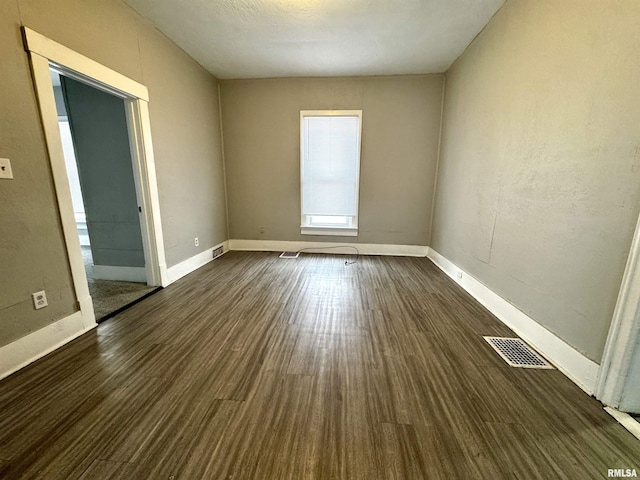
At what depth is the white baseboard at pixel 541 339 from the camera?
1487 millimetres

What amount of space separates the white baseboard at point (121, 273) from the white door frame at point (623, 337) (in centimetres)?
405

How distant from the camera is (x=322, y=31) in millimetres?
2789

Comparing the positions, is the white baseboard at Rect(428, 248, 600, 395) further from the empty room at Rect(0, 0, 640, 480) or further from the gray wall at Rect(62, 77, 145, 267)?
the gray wall at Rect(62, 77, 145, 267)

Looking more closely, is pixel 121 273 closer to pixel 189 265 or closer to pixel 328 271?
pixel 189 265

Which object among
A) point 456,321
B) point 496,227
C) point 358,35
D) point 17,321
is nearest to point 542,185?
→ point 496,227

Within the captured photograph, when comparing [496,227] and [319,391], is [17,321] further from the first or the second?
[496,227]

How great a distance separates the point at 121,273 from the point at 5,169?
1.87 metres

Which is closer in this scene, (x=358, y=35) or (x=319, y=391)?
A: (x=319, y=391)

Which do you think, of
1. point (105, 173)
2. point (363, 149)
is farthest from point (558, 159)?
point (105, 173)

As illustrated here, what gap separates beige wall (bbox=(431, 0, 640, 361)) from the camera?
4.42 ft

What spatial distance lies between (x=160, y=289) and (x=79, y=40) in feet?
7.67

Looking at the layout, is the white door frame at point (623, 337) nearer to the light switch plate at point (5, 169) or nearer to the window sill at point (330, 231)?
the window sill at point (330, 231)

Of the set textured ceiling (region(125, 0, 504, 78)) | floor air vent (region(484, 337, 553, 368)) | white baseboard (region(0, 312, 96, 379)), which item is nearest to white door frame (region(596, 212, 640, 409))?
floor air vent (region(484, 337, 553, 368))

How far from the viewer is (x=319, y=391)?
4.78 ft
